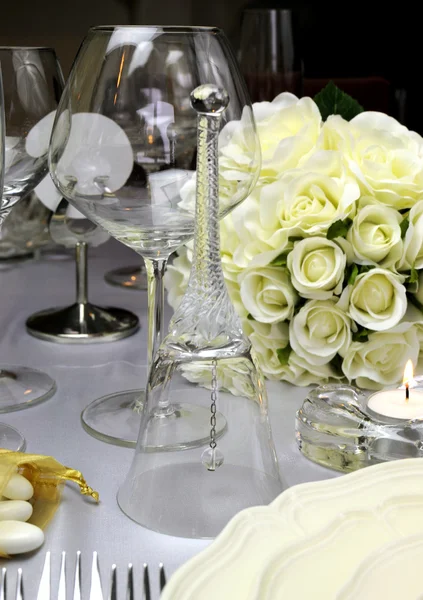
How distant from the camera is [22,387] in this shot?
2.21ft

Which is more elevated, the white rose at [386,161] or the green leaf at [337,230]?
the white rose at [386,161]

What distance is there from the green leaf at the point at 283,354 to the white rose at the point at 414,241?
0.10 meters

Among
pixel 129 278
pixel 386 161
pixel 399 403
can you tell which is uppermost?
pixel 386 161

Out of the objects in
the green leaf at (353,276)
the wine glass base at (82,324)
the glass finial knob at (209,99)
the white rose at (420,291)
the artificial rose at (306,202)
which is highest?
the glass finial knob at (209,99)

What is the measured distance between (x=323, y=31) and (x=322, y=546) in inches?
73.2

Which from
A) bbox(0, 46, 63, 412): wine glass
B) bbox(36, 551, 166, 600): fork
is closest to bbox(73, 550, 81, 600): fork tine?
bbox(36, 551, 166, 600): fork

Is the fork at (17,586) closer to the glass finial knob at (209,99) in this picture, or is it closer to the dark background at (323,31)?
the glass finial knob at (209,99)

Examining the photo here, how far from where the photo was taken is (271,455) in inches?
19.5

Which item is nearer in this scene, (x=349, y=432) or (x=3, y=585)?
(x=3, y=585)

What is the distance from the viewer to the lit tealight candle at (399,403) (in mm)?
512

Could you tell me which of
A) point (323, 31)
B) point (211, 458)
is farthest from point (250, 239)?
point (323, 31)

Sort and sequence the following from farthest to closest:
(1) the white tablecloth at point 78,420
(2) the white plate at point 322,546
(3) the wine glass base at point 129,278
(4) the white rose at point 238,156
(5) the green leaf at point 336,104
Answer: (3) the wine glass base at point 129,278, (5) the green leaf at point 336,104, (4) the white rose at point 238,156, (1) the white tablecloth at point 78,420, (2) the white plate at point 322,546

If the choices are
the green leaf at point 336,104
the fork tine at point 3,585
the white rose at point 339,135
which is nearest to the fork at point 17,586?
the fork tine at point 3,585

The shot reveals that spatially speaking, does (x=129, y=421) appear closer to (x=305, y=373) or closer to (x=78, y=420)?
(x=78, y=420)
